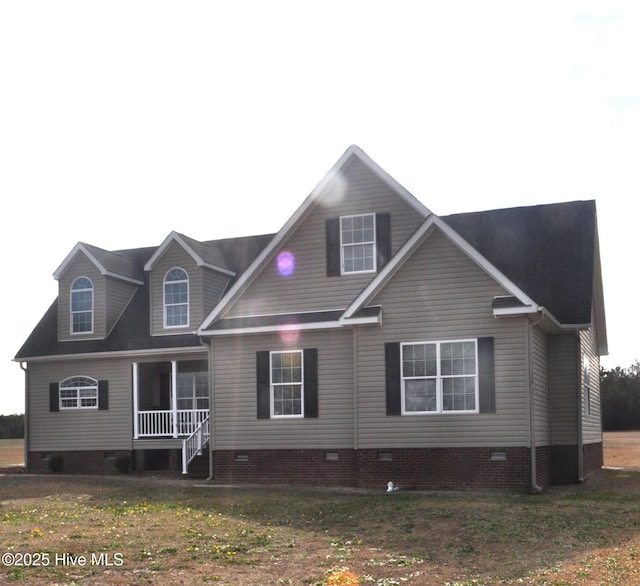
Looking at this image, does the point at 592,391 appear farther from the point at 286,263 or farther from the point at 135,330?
the point at 135,330

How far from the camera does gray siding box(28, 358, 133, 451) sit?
1125 inches

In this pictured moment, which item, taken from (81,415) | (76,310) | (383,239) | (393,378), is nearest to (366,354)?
(393,378)

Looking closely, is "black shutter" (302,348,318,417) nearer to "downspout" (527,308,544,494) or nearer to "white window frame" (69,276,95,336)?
"downspout" (527,308,544,494)

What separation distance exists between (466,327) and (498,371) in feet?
3.90

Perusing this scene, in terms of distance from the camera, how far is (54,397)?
2967cm

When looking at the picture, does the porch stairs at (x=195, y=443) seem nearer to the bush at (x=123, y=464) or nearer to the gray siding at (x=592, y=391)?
the bush at (x=123, y=464)

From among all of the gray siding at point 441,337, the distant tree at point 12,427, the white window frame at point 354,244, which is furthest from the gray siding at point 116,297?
the distant tree at point 12,427

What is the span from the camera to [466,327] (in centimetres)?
2033

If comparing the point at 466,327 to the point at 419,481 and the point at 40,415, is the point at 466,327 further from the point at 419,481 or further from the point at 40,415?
the point at 40,415

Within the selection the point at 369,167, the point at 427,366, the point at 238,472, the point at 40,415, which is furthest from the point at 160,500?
the point at 40,415

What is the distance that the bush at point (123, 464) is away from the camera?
27.7 metres

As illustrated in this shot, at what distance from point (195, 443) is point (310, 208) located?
789 centimetres

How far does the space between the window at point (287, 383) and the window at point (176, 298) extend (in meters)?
6.15

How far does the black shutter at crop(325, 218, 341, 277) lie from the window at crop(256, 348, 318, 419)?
2171 millimetres
